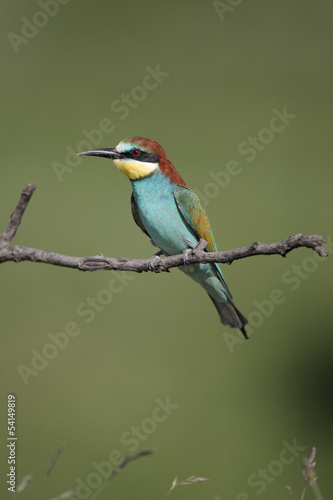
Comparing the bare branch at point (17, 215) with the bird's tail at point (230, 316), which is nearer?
the bare branch at point (17, 215)

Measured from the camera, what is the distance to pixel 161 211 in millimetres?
1435

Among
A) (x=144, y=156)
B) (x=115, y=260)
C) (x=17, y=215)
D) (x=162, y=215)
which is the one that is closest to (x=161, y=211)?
(x=162, y=215)

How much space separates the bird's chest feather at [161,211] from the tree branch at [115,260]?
0.35 meters

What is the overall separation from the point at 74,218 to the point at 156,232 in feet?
3.34

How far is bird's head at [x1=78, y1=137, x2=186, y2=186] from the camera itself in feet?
4.30

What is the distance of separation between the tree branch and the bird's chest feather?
1.16ft

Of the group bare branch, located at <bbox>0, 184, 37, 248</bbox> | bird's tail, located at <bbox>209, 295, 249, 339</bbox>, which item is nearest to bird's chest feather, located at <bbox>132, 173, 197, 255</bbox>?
bird's tail, located at <bbox>209, 295, 249, 339</bbox>

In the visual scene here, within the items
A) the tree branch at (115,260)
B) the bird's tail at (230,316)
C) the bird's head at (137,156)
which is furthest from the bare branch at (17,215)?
the bird's tail at (230,316)

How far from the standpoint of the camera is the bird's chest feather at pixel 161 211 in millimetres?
1424

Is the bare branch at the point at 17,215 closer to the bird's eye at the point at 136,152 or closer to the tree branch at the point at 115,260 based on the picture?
the tree branch at the point at 115,260

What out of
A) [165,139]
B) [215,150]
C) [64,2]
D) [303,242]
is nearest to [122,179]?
[165,139]

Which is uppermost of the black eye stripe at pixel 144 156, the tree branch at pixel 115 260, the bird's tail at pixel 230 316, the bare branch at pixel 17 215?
the black eye stripe at pixel 144 156

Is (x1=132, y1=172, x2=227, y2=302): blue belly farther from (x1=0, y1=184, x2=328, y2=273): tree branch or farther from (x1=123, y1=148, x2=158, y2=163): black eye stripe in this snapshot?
(x1=0, y1=184, x2=328, y2=273): tree branch

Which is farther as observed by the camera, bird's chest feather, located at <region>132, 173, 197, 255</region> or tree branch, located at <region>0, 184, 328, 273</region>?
bird's chest feather, located at <region>132, 173, 197, 255</region>
